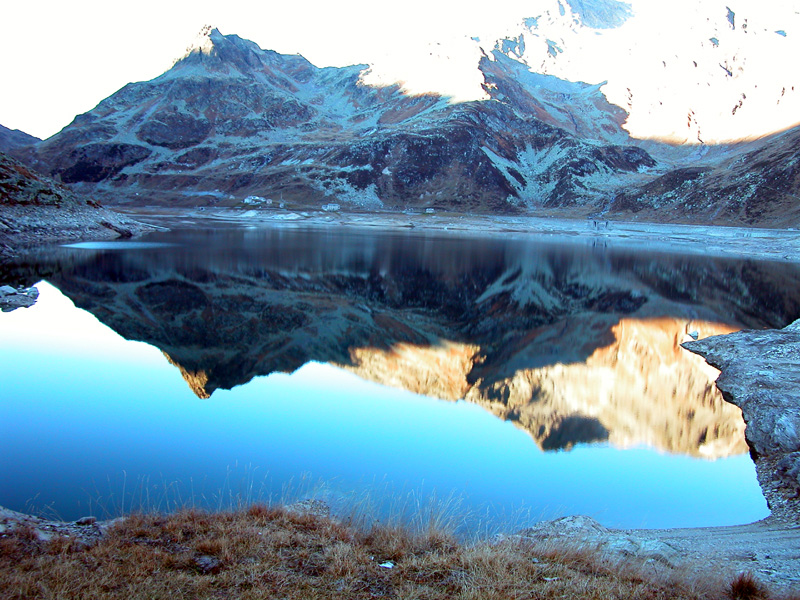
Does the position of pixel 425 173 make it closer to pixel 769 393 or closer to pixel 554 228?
pixel 554 228

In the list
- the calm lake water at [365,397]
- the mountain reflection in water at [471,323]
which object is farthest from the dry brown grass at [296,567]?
the mountain reflection in water at [471,323]

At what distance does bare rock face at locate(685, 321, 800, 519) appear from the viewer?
12664 millimetres

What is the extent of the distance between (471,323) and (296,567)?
80.8 feet

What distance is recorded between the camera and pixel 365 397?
17875 millimetres

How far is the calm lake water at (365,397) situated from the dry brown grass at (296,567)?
2.08m

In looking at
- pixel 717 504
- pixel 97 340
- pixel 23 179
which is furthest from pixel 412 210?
pixel 717 504

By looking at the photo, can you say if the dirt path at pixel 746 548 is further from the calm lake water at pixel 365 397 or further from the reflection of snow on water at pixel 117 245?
the reflection of snow on water at pixel 117 245

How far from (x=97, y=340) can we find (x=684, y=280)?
4821cm

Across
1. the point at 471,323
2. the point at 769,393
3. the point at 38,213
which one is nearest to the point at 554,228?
the point at 471,323

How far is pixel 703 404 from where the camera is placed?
59.6 feet

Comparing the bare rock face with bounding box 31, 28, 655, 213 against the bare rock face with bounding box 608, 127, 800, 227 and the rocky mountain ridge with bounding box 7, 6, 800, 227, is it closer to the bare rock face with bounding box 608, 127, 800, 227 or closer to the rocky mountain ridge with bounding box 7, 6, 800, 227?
the rocky mountain ridge with bounding box 7, 6, 800, 227

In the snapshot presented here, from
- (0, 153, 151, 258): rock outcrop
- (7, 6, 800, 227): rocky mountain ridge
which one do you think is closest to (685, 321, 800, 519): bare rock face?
(0, 153, 151, 258): rock outcrop

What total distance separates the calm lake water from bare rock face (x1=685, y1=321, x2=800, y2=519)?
51 cm

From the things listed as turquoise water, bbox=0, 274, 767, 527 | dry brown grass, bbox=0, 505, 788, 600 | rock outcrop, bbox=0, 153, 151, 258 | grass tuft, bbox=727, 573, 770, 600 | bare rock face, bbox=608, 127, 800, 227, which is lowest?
turquoise water, bbox=0, 274, 767, 527
